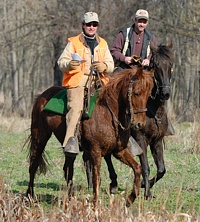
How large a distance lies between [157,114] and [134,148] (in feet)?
2.94

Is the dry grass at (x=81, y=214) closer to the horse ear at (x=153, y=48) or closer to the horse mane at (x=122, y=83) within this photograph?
the horse mane at (x=122, y=83)

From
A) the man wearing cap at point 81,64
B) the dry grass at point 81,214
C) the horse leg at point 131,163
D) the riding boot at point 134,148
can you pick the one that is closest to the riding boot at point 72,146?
the man wearing cap at point 81,64

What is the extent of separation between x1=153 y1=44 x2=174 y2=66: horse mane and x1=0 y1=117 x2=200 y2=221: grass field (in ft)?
5.66

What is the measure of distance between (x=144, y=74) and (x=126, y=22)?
1961cm

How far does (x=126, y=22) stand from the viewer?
26.5 m

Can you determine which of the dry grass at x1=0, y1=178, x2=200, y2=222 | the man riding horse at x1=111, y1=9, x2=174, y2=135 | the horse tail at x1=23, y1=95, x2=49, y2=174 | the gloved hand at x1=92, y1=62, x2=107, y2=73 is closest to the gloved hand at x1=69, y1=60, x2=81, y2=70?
the gloved hand at x1=92, y1=62, x2=107, y2=73

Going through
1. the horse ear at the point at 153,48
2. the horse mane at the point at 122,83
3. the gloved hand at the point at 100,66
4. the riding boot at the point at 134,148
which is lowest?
the riding boot at the point at 134,148

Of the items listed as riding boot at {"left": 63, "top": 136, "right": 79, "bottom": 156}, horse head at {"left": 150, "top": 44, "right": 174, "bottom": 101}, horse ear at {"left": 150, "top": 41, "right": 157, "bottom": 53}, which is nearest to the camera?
riding boot at {"left": 63, "top": 136, "right": 79, "bottom": 156}

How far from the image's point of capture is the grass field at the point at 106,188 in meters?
5.84

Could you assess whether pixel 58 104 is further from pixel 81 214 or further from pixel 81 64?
pixel 81 214

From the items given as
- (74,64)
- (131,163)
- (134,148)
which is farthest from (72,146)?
(74,64)

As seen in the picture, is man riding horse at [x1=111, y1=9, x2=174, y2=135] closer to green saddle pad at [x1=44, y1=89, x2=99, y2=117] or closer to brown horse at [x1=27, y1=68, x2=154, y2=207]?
green saddle pad at [x1=44, y1=89, x2=99, y2=117]

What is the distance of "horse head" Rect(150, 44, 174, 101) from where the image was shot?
27.3ft

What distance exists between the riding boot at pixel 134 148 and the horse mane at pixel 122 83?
73 centimetres
